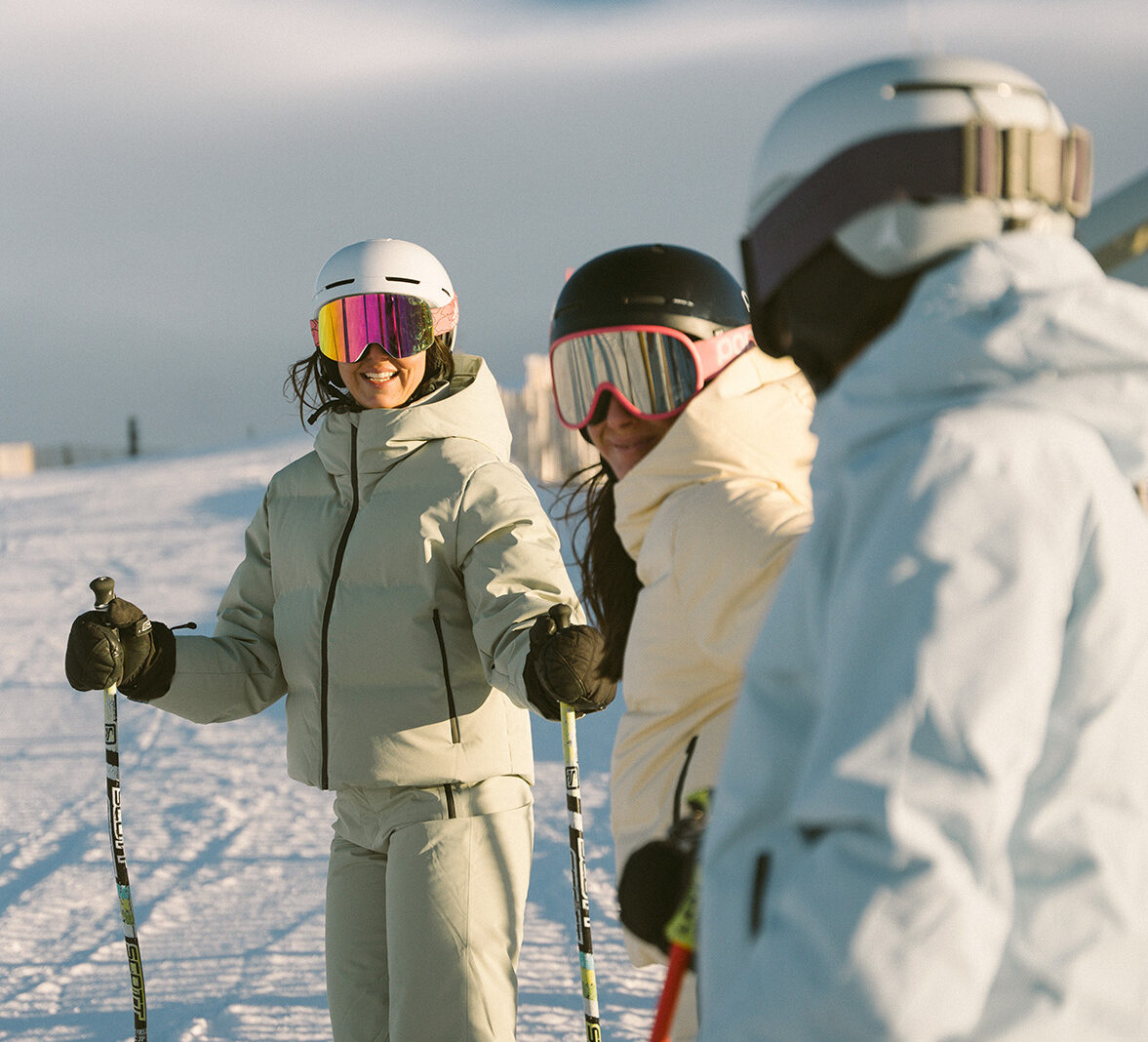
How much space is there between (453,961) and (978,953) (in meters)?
2.14

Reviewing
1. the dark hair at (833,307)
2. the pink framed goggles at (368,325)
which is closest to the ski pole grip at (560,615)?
the pink framed goggles at (368,325)

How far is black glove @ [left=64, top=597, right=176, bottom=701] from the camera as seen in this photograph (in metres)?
3.18

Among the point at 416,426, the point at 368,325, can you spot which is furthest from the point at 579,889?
the point at 368,325

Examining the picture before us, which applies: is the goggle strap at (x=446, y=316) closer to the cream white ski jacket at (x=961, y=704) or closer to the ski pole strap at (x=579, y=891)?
the ski pole strap at (x=579, y=891)

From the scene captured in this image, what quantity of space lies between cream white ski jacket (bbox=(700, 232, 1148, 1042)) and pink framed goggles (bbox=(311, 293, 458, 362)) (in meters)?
2.30

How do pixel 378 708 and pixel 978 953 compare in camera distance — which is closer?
pixel 978 953

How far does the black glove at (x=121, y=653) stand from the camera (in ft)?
10.4

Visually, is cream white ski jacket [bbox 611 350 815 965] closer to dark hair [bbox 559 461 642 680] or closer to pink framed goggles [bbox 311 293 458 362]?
dark hair [bbox 559 461 642 680]

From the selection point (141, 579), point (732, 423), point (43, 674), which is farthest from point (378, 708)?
point (141, 579)

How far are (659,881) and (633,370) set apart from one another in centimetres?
123

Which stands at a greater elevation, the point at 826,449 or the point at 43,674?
the point at 826,449

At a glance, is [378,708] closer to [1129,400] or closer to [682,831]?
[682,831]

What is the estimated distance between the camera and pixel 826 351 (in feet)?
4.04

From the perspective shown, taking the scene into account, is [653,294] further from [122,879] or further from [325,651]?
[122,879]
